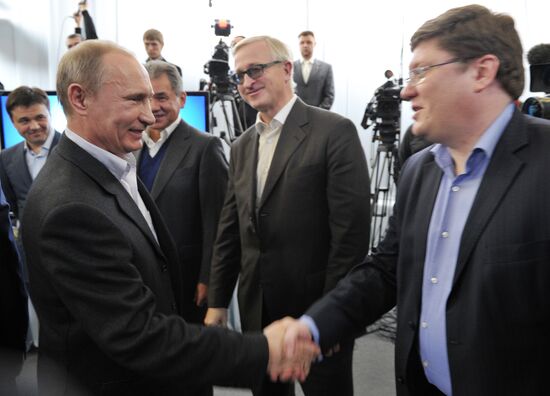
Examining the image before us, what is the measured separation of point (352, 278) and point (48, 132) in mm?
2403

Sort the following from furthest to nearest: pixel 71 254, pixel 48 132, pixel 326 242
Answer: pixel 48 132 → pixel 326 242 → pixel 71 254

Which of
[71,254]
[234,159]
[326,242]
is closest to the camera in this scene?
[71,254]

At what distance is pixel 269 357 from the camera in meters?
1.52

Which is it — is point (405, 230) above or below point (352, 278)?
above

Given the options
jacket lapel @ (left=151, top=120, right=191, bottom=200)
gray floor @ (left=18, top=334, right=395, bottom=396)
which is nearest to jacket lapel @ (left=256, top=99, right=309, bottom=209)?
jacket lapel @ (left=151, top=120, right=191, bottom=200)

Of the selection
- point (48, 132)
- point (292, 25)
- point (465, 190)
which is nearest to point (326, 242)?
point (465, 190)

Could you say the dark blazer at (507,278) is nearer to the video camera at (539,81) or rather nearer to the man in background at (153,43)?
the video camera at (539,81)

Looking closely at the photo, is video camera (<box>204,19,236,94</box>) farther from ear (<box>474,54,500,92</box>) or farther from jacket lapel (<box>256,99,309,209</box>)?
ear (<box>474,54,500,92</box>)

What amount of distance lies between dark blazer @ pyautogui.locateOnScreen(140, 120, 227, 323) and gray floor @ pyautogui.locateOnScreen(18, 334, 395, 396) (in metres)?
1.00

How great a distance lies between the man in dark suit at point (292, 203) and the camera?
2.16 m

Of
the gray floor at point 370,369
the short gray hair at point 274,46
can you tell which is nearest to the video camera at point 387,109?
the gray floor at point 370,369

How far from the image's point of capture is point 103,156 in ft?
4.76

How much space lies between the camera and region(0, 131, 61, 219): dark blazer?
3.32 metres

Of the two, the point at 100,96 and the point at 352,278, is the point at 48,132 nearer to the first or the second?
the point at 100,96
